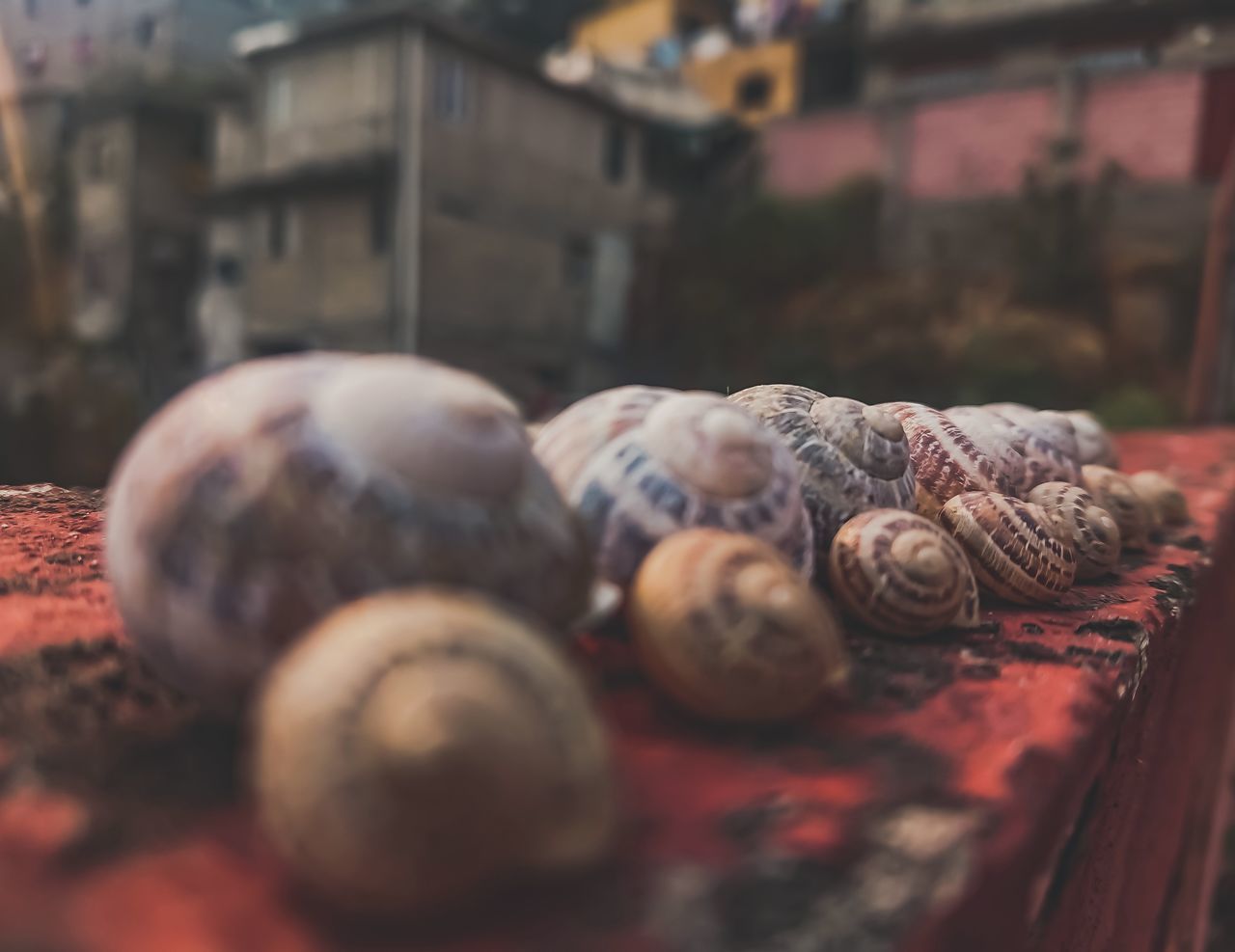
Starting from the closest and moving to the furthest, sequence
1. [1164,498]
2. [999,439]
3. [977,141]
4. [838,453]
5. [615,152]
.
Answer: [838,453], [999,439], [1164,498], [977,141], [615,152]

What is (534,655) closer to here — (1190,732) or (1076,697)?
(1076,697)

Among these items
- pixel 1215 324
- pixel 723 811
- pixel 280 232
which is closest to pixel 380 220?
pixel 280 232

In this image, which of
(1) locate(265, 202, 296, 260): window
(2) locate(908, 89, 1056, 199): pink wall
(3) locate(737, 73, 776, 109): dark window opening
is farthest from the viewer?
(3) locate(737, 73, 776, 109): dark window opening

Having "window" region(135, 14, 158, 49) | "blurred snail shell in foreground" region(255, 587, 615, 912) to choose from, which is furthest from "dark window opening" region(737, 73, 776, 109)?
"blurred snail shell in foreground" region(255, 587, 615, 912)

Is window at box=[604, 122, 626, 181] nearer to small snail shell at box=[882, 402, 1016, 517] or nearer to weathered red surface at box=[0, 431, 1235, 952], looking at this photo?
small snail shell at box=[882, 402, 1016, 517]

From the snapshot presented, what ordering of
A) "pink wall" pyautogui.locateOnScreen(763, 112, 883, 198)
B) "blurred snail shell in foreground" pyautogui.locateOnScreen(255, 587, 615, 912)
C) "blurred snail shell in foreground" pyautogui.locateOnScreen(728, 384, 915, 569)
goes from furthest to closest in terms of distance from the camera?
"pink wall" pyautogui.locateOnScreen(763, 112, 883, 198) → "blurred snail shell in foreground" pyautogui.locateOnScreen(728, 384, 915, 569) → "blurred snail shell in foreground" pyautogui.locateOnScreen(255, 587, 615, 912)

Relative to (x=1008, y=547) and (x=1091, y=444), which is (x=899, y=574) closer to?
(x=1008, y=547)

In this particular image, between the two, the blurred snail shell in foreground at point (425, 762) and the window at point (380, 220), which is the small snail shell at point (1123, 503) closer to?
the blurred snail shell in foreground at point (425, 762)
